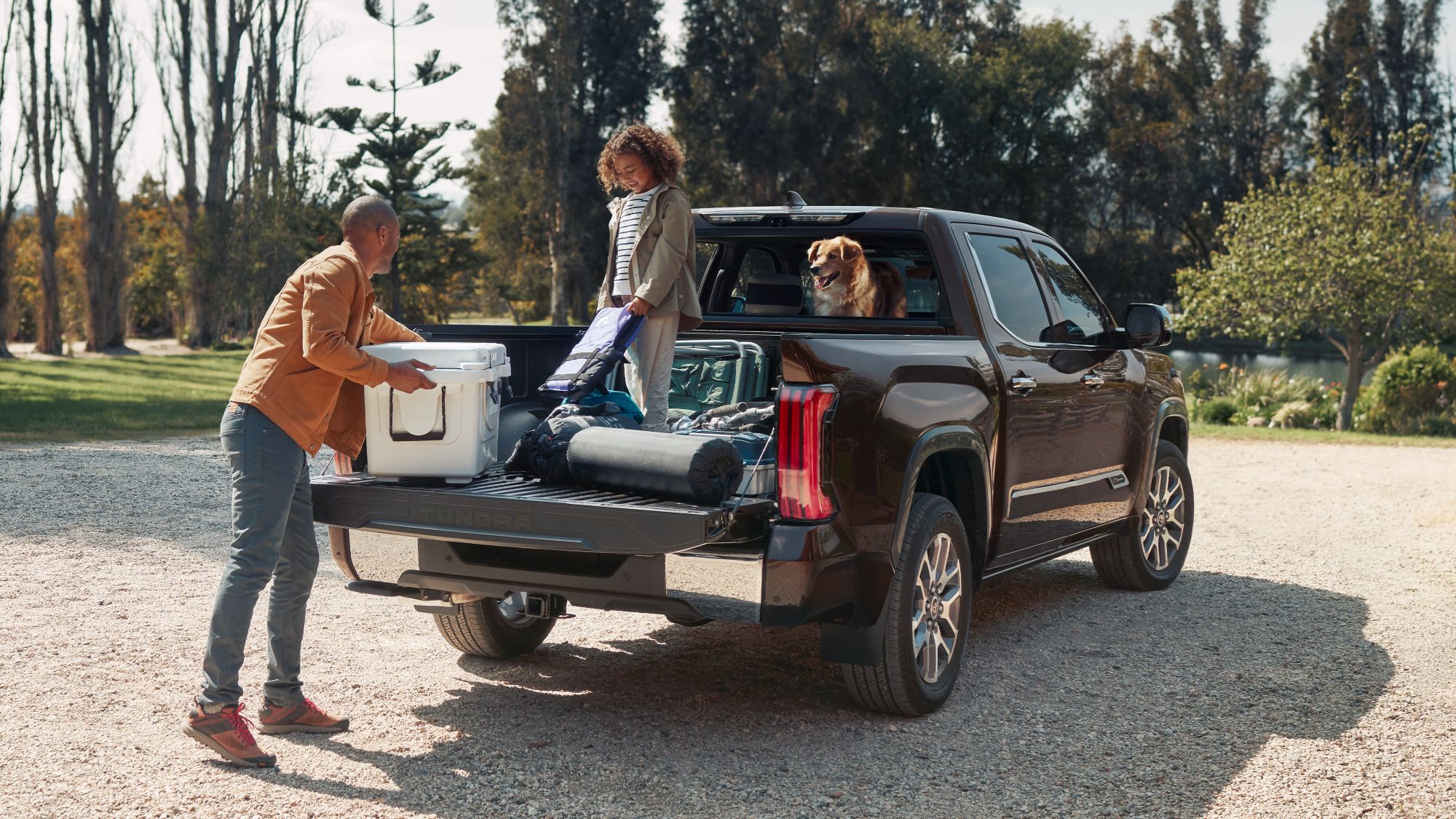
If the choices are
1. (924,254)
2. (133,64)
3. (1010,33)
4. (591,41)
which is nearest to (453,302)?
(591,41)

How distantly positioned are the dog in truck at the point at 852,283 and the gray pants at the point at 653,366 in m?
0.93

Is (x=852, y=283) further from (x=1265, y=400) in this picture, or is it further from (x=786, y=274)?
(x=1265, y=400)

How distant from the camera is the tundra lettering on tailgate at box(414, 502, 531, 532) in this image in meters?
4.15

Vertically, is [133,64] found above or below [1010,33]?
below

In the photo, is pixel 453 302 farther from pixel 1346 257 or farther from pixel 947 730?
pixel 947 730

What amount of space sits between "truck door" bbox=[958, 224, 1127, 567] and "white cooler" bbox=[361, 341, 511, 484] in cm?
217

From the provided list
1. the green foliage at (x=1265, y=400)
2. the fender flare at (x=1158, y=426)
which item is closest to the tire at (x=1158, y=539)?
the fender flare at (x=1158, y=426)

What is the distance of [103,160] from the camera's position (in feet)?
119

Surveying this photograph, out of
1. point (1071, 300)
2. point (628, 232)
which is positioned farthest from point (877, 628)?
point (1071, 300)

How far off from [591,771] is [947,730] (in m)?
1.34

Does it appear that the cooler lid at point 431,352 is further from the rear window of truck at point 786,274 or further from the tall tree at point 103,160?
the tall tree at point 103,160

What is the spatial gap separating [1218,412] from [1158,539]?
48.6 ft

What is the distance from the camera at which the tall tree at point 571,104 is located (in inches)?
1806

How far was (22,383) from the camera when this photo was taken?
23438 mm
